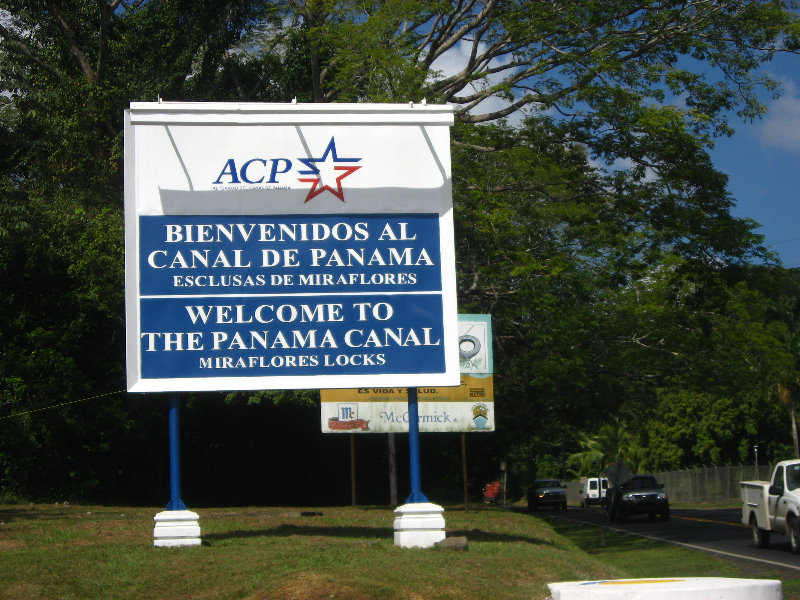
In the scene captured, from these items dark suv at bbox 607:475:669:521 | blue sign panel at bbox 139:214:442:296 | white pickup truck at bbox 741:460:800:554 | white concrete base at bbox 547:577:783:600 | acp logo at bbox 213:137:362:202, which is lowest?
dark suv at bbox 607:475:669:521

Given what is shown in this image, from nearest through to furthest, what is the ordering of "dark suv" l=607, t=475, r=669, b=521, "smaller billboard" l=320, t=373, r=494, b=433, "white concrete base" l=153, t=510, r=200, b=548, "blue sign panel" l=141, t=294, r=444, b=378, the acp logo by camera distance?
"white concrete base" l=153, t=510, r=200, b=548, "blue sign panel" l=141, t=294, r=444, b=378, the acp logo, "smaller billboard" l=320, t=373, r=494, b=433, "dark suv" l=607, t=475, r=669, b=521

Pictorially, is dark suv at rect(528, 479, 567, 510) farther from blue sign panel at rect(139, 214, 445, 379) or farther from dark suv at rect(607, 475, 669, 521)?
blue sign panel at rect(139, 214, 445, 379)

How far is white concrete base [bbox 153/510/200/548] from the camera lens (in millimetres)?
12383

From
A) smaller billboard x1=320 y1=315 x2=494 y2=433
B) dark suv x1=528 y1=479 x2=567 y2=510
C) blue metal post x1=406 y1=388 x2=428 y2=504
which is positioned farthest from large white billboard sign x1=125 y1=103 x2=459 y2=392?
dark suv x1=528 y1=479 x2=567 y2=510

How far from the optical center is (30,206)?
25469 millimetres

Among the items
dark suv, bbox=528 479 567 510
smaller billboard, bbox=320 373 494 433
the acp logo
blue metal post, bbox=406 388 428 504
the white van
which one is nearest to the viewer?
blue metal post, bbox=406 388 428 504

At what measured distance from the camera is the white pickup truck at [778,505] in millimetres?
18672

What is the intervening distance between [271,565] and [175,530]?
211 centimetres

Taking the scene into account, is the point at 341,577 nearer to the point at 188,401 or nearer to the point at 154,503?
the point at 188,401

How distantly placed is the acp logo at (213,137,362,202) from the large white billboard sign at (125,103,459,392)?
2 cm

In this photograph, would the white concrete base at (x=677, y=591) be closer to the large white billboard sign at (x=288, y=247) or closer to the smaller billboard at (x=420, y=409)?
the large white billboard sign at (x=288, y=247)

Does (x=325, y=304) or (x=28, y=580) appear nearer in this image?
(x=28, y=580)

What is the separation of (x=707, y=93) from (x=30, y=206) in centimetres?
1766

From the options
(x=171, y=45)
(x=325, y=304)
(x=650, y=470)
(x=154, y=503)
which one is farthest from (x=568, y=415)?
(x=650, y=470)
